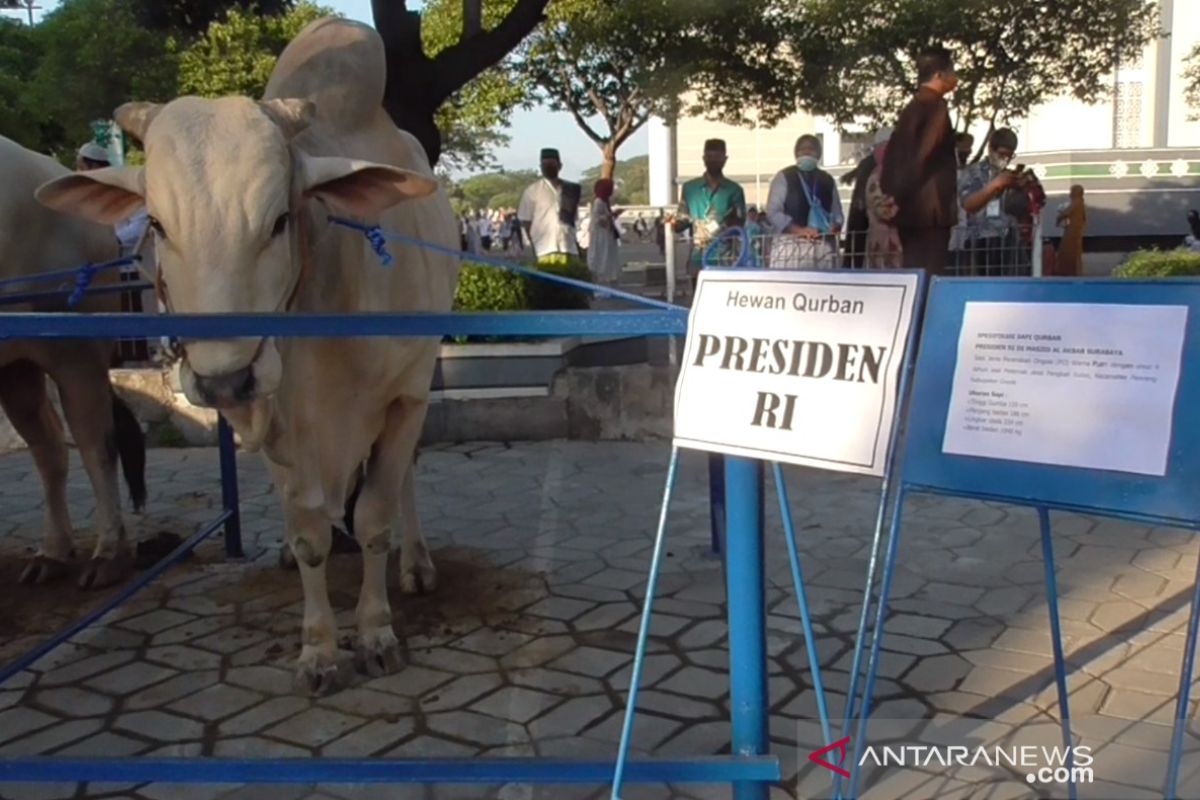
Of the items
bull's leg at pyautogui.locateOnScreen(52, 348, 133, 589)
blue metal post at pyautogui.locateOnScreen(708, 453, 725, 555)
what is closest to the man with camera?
blue metal post at pyautogui.locateOnScreen(708, 453, 725, 555)

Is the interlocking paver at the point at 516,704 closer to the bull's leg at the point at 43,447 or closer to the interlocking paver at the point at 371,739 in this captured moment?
the interlocking paver at the point at 371,739

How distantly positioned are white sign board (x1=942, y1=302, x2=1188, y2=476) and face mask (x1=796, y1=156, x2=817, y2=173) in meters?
6.73

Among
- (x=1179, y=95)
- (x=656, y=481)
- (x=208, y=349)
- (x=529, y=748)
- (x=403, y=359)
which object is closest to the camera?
(x=208, y=349)

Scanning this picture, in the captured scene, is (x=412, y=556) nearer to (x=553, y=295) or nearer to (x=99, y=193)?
(x=99, y=193)

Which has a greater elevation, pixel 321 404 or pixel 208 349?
pixel 208 349

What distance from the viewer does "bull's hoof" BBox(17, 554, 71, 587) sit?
15.6 feet

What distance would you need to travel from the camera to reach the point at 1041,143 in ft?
88.7

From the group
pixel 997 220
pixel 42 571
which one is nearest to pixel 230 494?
pixel 42 571

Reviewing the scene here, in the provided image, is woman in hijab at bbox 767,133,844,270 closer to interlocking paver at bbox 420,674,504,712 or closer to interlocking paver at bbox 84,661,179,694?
interlocking paver at bbox 420,674,504,712

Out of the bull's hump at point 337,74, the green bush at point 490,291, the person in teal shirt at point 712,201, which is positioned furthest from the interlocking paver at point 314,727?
the person in teal shirt at point 712,201

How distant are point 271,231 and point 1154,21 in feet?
67.6

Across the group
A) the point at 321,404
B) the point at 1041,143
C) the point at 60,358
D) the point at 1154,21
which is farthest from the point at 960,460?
the point at 1041,143

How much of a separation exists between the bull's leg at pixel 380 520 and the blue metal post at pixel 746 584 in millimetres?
1979

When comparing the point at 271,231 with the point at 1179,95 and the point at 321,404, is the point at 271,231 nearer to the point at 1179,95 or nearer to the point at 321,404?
the point at 321,404
